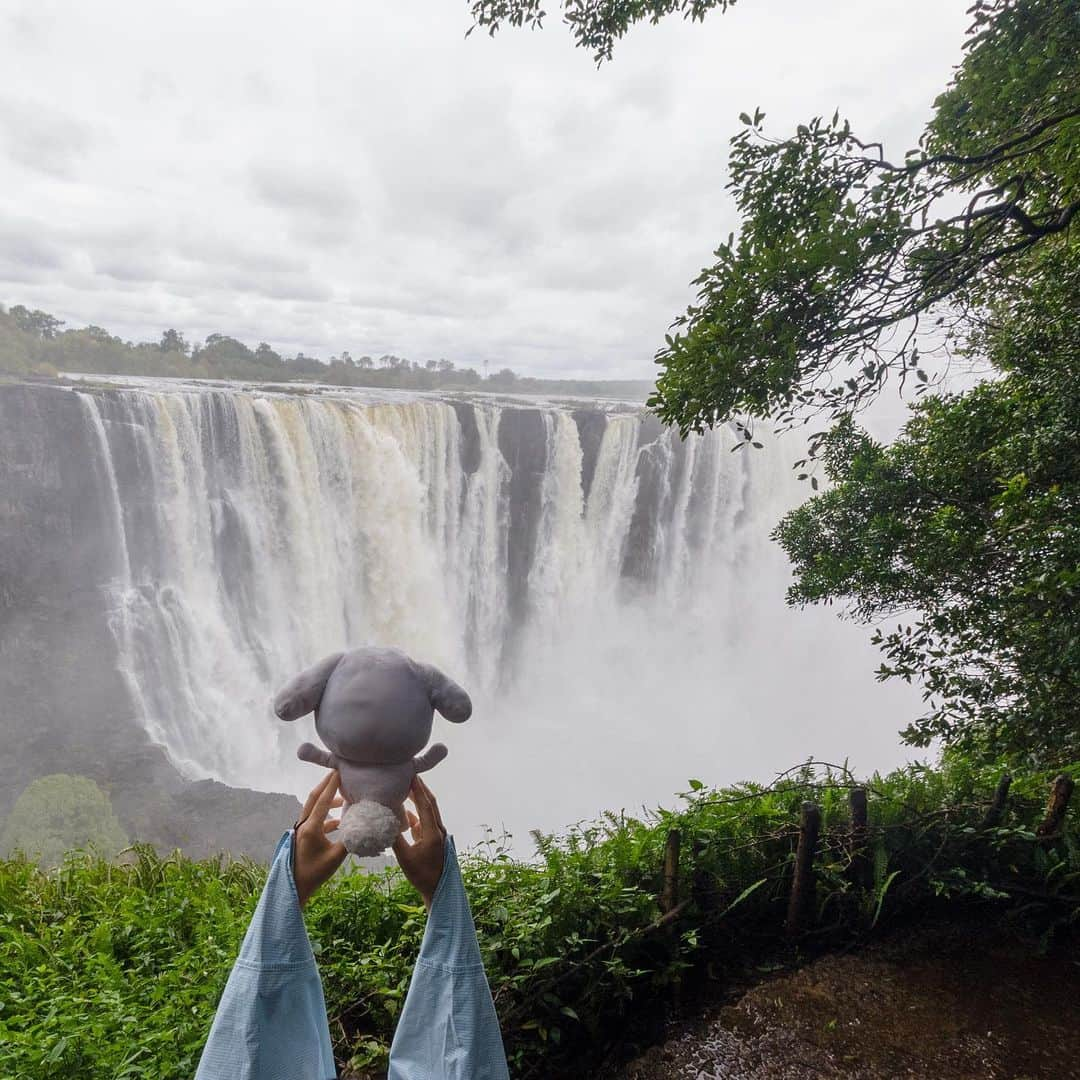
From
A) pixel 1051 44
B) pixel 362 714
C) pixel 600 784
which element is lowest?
pixel 600 784

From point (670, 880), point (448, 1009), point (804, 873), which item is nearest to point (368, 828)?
point (448, 1009)

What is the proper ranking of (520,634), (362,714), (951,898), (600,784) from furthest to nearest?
(520,634) < (600,784) < (951,898) < (362,714)

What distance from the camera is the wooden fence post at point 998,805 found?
2.97 meters

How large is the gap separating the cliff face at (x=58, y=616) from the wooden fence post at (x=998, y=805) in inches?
516

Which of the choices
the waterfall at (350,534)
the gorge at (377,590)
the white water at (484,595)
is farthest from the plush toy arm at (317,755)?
the white water at (484,595)

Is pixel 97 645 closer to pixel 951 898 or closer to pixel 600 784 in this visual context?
pixel 600 784

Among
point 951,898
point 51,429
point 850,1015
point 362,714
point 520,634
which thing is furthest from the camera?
point 520,634

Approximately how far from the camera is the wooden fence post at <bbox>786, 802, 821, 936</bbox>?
9.30 ft

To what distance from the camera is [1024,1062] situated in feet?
8.09

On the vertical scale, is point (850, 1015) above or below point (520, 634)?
above

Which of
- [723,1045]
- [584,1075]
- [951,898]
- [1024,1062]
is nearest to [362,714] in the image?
[584,1075]

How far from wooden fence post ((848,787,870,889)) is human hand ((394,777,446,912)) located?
2.27m

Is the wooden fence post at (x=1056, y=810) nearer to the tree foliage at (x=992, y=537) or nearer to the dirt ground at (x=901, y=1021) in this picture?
the tree foliage at (x=992, y=537)

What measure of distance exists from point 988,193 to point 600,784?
15.8 meters
